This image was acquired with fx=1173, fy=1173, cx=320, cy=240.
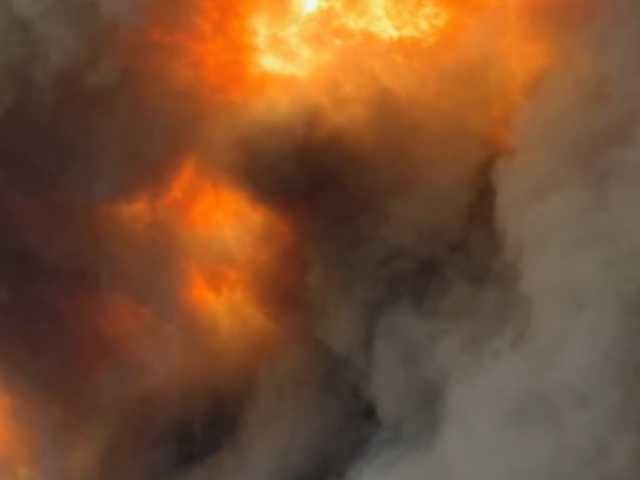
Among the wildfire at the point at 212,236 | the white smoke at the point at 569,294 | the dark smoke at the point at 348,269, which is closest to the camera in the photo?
the white smoke at the point at 569,294

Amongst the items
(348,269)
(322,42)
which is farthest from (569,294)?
(322,42)

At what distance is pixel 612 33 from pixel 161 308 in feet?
15.7

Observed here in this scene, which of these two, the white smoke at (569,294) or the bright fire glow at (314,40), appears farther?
the bright fire glow at (314,40)

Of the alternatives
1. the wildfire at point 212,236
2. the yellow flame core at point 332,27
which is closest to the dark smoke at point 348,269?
the wildfire at point 212,236

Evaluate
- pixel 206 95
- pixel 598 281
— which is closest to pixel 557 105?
pixel 598 281

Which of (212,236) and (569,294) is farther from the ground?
(212,236)

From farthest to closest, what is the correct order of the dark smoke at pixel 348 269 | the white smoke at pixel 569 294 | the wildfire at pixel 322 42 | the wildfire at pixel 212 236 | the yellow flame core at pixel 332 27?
1. the wildfire at pixel 212 236
2. the yellow flame core at pixel 332 27
3. the wildfire at pixel 322 42
4. the dark smoke at pixel 348 269
5. the white smoke at pixel 569 294

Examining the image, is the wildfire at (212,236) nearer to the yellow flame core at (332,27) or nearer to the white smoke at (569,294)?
the yellow flame core at (332,27)

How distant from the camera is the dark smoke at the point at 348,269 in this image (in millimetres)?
9094

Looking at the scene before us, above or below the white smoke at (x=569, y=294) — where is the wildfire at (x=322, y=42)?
above

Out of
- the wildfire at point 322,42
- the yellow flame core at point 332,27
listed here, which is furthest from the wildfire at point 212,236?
the yellow flame core at point 332,27

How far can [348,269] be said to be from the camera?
10562mm

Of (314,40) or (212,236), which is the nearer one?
(314,40)

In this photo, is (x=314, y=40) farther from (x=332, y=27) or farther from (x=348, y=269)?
(x=348, y=269)
